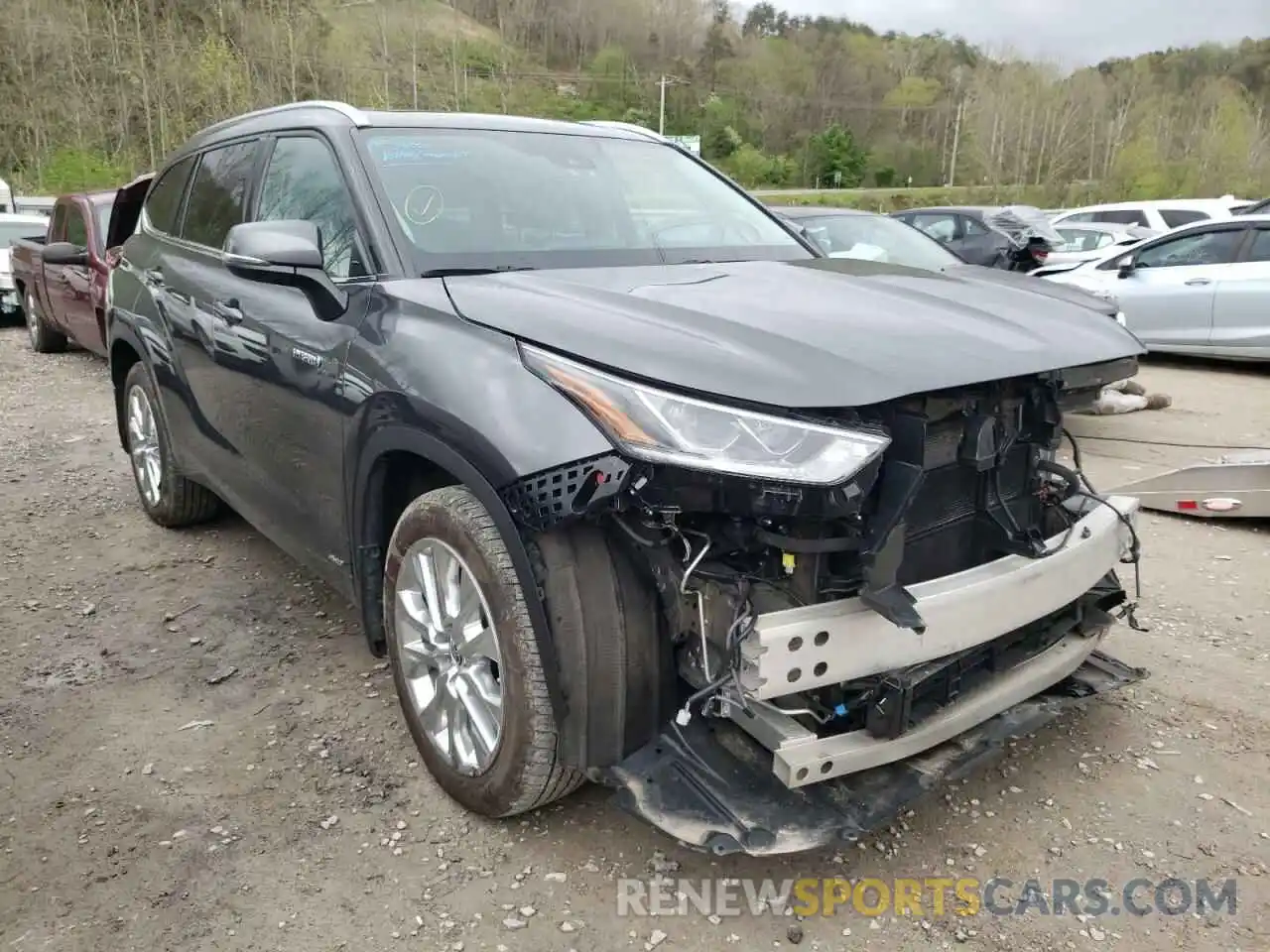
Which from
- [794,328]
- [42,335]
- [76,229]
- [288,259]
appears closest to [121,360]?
[288,259]

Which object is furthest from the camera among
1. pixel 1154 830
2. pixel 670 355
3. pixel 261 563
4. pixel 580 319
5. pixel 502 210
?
pixel 261 563

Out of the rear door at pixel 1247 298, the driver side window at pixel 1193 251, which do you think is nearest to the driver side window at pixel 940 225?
the driver side window at pixel 1193 251

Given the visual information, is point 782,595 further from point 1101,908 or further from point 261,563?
point 261,563

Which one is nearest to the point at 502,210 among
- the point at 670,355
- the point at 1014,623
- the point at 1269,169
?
the point at 670,355

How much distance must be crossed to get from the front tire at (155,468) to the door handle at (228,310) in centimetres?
109

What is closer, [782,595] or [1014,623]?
[782,595]

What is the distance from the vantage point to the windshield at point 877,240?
7.22 meters

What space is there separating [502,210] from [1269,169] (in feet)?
186

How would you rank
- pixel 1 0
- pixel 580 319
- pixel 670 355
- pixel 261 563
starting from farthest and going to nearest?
pixel 1 0 → pixel 261 563 → pixel 580 319 → pixel 670 355

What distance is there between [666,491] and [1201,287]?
9.41 m

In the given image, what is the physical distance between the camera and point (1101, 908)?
2250 millimetres

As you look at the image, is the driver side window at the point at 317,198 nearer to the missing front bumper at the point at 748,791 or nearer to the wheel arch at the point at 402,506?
the wheel arch at the point at 402,506

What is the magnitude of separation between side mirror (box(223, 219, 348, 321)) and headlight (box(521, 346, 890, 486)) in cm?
114

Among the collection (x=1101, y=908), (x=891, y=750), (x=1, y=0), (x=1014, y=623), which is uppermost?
(x=1, y=0)
